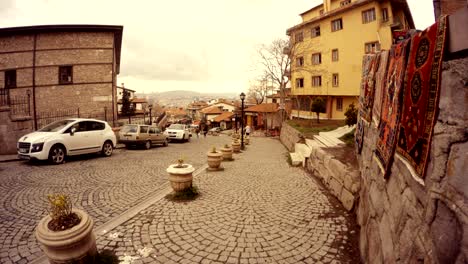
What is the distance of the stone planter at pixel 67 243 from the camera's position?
10.2 feet

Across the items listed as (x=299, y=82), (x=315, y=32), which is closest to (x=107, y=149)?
(x=299, y=82)

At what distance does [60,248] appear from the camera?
3.12 meters

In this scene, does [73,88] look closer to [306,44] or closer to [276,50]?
[276,50]

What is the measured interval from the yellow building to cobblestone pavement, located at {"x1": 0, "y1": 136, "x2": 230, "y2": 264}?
21.6 m

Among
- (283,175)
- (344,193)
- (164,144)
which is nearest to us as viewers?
(344,193)

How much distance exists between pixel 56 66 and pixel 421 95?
926 inches

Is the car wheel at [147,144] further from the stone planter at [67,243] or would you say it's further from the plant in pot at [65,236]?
the stone planter at [67,243]

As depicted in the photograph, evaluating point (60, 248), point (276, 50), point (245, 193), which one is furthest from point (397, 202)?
point (276, 50)

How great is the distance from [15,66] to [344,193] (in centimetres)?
2479

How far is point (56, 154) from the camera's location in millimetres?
9836

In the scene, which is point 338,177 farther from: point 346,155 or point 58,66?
point 58,66

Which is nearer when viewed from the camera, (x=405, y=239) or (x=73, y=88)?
(x=405, y=239)

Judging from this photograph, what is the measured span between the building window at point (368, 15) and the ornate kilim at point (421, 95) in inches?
1023

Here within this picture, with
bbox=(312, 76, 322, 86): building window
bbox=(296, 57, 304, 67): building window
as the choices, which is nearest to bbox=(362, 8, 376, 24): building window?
bbox=(312, 76, 322, 86): building window
